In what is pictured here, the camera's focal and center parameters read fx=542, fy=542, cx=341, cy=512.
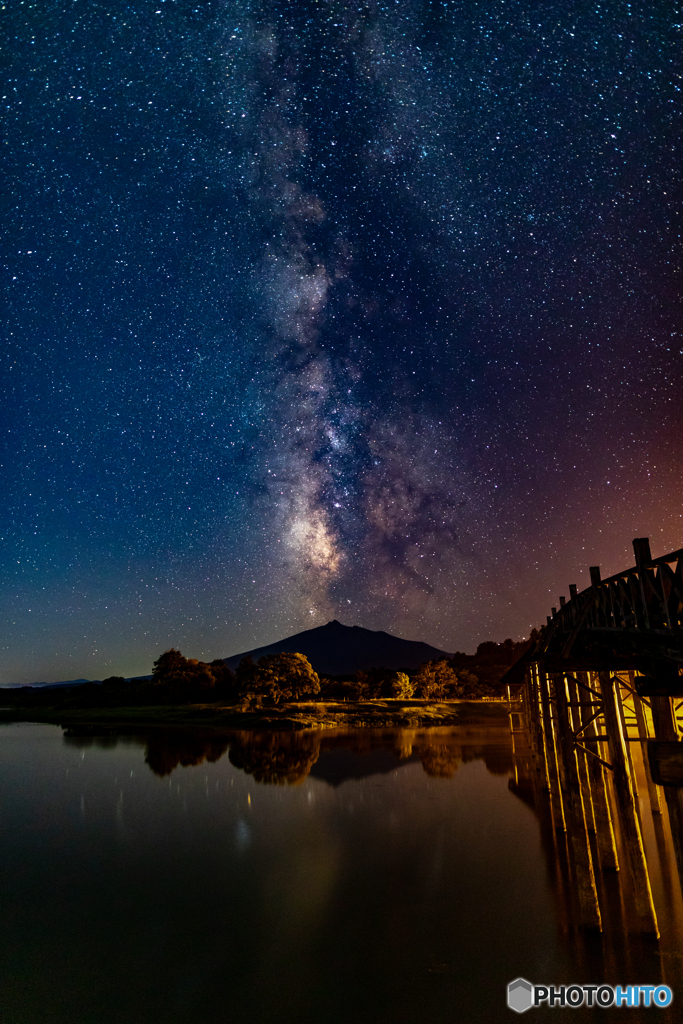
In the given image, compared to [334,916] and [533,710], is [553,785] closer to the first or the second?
[533,710]

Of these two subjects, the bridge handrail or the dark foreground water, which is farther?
the dark foreground water

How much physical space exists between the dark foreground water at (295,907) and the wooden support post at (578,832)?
1.97ft

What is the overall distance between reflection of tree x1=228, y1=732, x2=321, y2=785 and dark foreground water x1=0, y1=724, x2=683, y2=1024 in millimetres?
3626

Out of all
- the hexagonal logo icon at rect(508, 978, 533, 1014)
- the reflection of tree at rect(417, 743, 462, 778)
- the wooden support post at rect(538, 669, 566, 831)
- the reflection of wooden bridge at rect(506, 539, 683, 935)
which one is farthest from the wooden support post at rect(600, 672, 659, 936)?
the reflection of tree at rect(417, 743, 462, 778)

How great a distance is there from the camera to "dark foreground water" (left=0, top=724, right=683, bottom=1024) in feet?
37.7

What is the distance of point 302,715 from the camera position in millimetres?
70625

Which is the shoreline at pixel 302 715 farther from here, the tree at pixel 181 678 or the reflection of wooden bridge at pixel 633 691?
the reflection of wooden bridge at pixel 633 691

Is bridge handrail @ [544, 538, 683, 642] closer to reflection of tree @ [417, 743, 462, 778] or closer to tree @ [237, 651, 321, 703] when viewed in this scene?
reflection of tree @ [417, 743, 462, 778]

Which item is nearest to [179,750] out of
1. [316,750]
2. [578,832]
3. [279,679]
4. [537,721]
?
[316,750]

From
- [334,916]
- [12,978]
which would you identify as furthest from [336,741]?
[12,978]

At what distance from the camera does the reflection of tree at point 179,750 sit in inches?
1689

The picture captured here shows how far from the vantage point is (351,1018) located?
35.0 ft

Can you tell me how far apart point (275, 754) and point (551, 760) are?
26.2 m

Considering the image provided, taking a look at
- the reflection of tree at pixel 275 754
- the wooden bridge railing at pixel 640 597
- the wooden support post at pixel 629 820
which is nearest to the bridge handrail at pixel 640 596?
the wooden bridge railing at pixel 640 597
